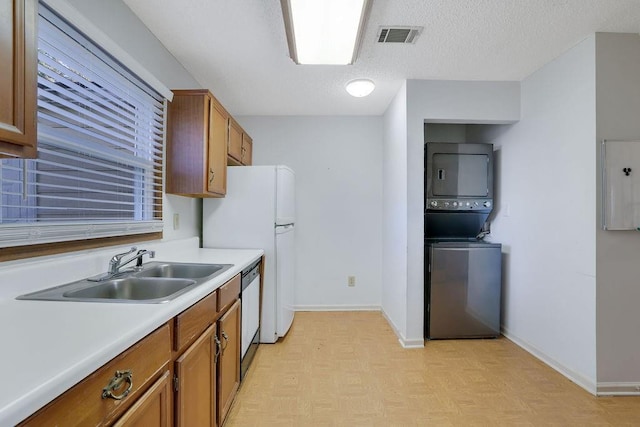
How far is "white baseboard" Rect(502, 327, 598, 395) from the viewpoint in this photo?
81.4 inches

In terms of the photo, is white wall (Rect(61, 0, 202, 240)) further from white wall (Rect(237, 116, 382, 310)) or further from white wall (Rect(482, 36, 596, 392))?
white wall (Rect(482, 36, 596, 392))

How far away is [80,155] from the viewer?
5.07ft

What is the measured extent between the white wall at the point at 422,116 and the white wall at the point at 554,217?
8.1 inches

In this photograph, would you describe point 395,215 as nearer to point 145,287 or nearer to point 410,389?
point 410,389

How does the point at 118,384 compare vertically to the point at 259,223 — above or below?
below

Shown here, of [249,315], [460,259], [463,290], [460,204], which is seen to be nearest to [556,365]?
[463,290]

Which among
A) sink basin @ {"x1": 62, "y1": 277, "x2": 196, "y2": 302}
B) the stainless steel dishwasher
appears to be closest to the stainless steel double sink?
sink basin @ {"x1": 62, "y1": 277, "x2": 196, "y2": 302}

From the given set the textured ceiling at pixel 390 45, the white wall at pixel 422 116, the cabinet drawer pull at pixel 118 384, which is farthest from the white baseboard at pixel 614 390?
the cabinet drawer pull at pixel 118 384

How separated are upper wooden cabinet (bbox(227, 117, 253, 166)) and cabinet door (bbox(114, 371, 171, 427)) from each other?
209 centimetres

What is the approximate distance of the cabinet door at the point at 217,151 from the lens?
2367 mm

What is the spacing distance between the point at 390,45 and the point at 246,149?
181 centimetres

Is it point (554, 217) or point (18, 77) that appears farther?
point (554, 217)

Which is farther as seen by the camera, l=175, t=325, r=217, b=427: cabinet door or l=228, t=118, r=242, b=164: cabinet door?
l=228, t=118, r=242, b=164: cabinet door

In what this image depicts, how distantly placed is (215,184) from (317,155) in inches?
61.4
